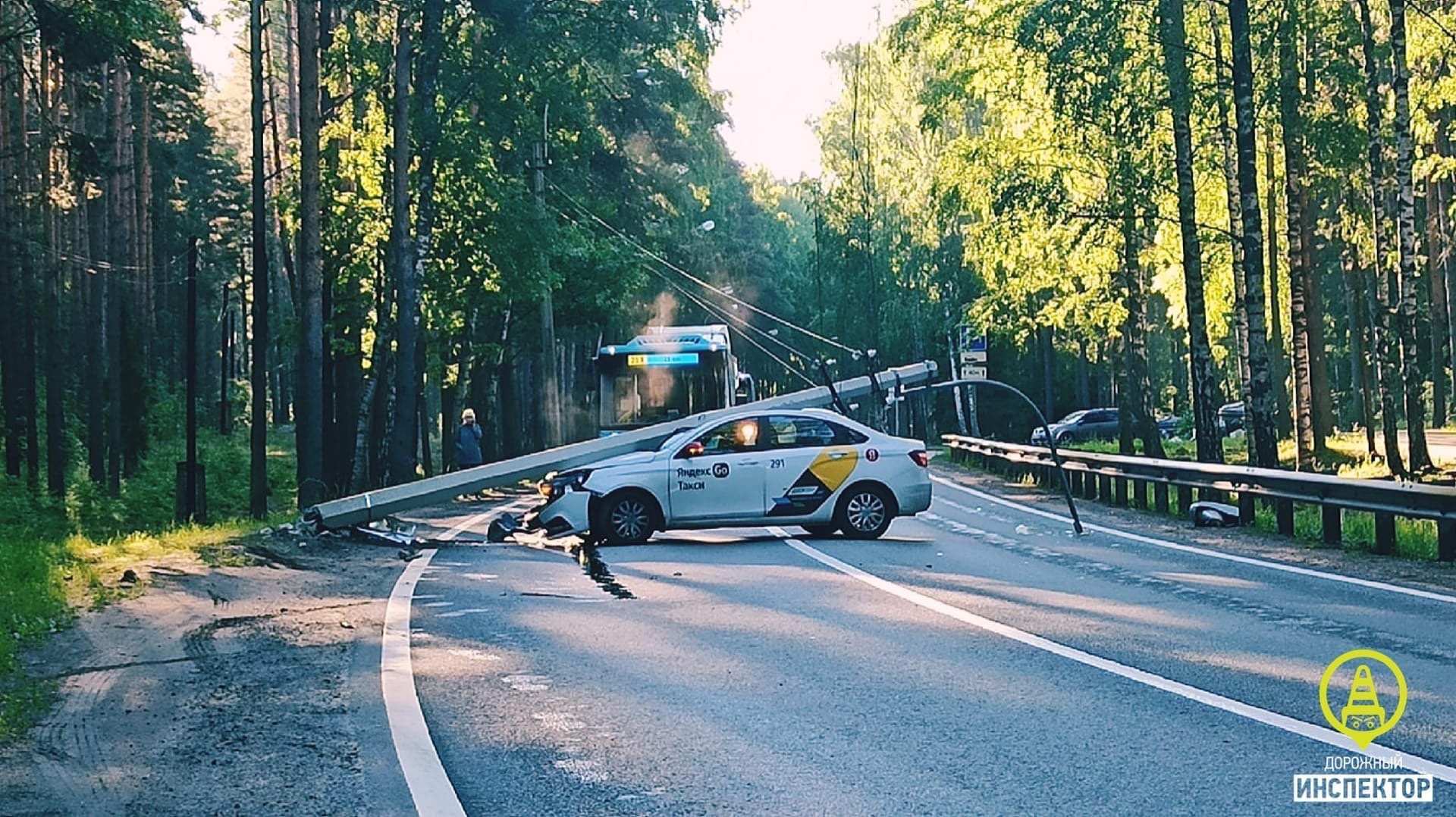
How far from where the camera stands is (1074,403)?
72812 millimetres

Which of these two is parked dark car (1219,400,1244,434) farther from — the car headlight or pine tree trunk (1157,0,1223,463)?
the car headlight

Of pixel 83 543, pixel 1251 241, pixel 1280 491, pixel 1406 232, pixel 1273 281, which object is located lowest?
pixel 83 543

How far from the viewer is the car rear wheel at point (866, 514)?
1914 cm

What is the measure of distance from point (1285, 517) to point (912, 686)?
10838 millimetres

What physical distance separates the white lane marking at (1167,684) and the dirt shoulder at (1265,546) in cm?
396

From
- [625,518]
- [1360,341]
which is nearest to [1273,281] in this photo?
[1360,341]

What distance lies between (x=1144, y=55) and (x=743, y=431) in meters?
11.1

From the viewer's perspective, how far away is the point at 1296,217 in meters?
29.4

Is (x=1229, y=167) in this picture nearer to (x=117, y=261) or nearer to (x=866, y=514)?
(x=866, y=514)

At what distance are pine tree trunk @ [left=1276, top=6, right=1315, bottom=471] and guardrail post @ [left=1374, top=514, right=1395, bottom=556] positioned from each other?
31.5ft

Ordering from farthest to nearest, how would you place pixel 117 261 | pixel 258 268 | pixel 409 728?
1. pixel 117 261
2. pixel 258 268
3. pixel 409 728

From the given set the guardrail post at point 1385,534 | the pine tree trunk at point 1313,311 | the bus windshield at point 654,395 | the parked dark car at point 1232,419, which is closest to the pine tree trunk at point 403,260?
the bus windshield at point 654,395

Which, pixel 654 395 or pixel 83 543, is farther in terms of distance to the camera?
→ pixel 654 395

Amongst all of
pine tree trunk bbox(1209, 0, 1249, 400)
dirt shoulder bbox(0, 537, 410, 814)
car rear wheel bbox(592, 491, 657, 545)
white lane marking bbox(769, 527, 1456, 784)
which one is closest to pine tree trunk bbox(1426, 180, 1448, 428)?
pine tree trunk bbox(1209, 0, 1249, 400)
